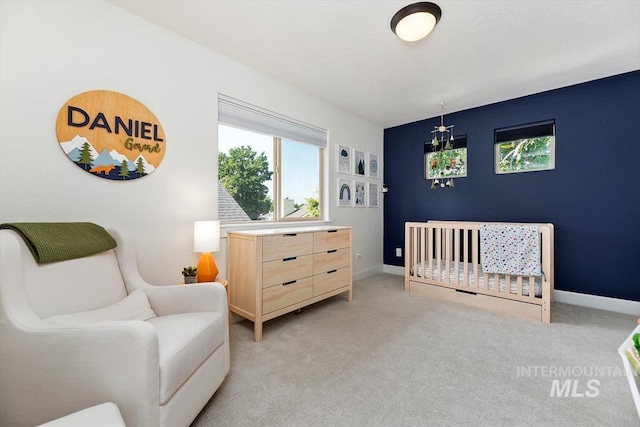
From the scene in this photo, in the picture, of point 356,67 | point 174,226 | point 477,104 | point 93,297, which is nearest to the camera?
point 93,297

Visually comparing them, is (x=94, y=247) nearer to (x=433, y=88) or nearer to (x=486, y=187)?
(x=433, y=88)


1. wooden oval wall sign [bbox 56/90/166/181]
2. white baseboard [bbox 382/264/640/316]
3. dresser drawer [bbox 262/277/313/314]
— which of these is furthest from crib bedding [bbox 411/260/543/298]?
wooden oval wall sign [bbox 56/90/166/181]

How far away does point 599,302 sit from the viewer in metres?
2.74

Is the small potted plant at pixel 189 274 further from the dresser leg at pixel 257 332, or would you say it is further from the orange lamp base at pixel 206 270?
the dresser leg at pixel 257 332

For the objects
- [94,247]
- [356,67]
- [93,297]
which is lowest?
[93,297]

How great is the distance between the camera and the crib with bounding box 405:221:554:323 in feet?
7.99

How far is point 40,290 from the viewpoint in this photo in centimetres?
117

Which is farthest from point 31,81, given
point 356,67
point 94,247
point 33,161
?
point 356,67

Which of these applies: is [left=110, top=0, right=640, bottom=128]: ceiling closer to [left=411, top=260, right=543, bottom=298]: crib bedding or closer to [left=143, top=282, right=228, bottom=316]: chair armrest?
[left=143, top=282, right=228, bottom=316]: chair armrest

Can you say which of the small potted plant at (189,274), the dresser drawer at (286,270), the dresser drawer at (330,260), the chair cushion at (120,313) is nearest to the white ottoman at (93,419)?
the chair cushion at (120,313)

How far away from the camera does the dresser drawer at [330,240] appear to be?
2.61 meters

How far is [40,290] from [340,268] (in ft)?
7.47

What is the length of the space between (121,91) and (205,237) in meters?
1.17

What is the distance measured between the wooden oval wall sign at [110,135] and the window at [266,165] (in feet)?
1.97
